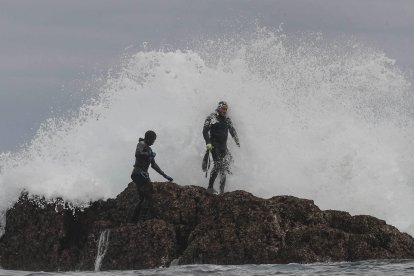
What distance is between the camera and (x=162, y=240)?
13578 mm

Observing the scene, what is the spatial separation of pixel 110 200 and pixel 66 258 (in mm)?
1628

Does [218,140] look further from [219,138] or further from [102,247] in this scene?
[102,247]

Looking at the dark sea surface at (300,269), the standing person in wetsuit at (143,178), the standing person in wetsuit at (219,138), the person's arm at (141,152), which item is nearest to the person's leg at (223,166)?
the standing person in wetsuit at (219,138)

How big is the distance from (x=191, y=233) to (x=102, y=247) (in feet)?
6.24

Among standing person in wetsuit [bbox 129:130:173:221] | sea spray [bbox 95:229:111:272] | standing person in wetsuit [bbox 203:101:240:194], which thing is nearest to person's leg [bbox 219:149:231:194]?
standing person in wetsuit [bbox 203:101:240:194]

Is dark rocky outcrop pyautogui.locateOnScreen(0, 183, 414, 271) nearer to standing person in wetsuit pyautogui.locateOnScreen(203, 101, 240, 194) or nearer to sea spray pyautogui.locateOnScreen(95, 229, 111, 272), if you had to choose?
sea spray pyautogui.locateOnScreen(95, 229, 111, 272)

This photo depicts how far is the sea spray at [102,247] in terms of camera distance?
14.1m

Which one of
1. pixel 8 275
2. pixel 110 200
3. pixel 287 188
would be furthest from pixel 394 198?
pixel 8 275

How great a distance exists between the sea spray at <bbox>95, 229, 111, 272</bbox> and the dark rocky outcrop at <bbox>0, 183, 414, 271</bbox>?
0.10 meters

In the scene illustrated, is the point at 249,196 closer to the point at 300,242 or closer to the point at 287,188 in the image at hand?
the point at 300,242

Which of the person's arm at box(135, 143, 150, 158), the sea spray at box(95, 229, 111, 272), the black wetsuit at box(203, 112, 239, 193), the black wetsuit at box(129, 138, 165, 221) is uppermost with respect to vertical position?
the black wetsuit at box(203, 112, 239, 193)

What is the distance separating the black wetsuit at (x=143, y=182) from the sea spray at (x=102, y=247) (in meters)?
0.63

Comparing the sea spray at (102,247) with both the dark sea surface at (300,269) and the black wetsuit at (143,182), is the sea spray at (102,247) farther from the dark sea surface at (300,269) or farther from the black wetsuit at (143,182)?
the dark sea surface at (300,269)

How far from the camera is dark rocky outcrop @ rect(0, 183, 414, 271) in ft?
42.7
